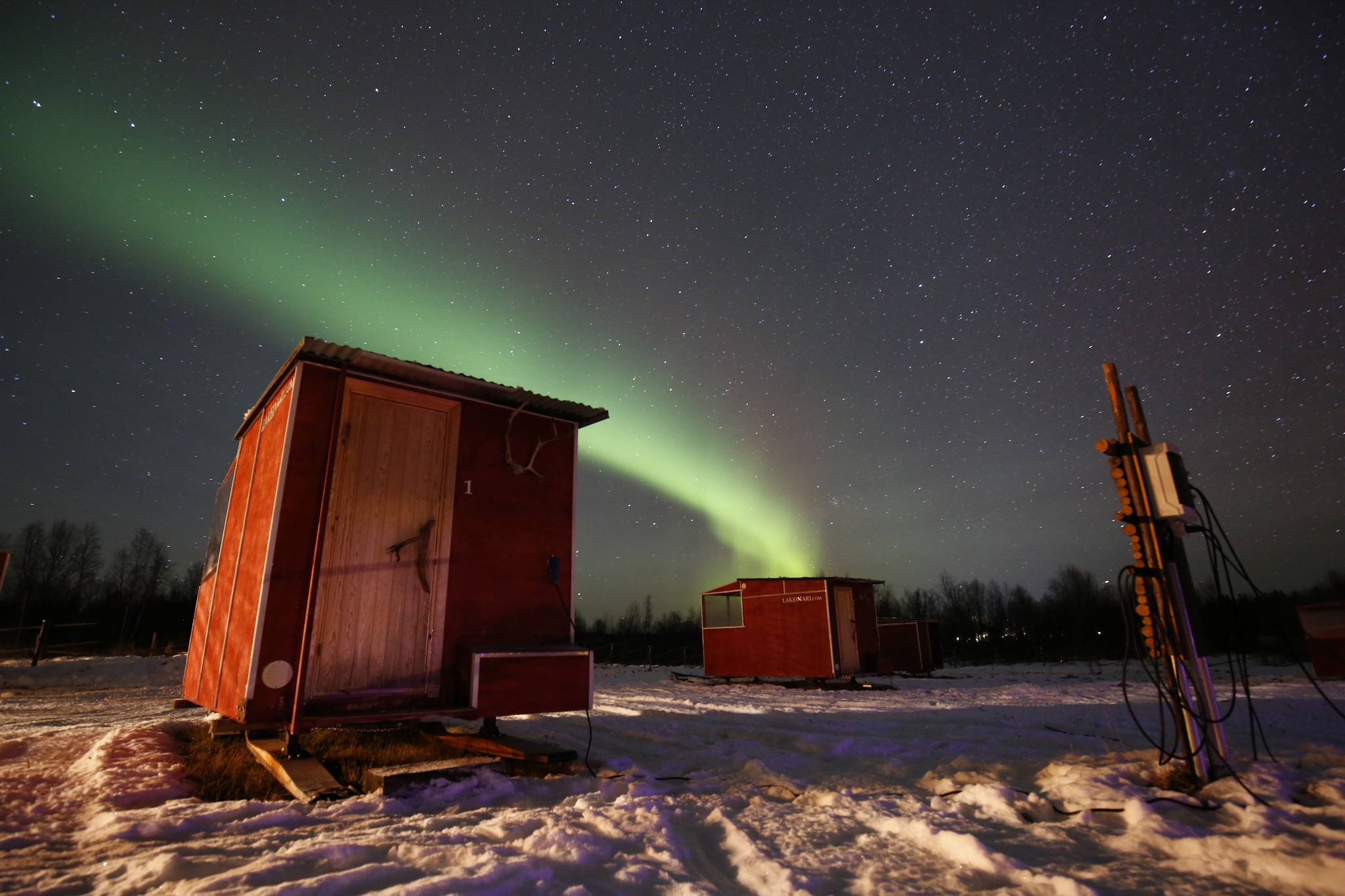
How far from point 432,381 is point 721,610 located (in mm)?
18859

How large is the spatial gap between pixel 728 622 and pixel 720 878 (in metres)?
20.5

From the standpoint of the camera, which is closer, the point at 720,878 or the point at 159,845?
the point at 720,878

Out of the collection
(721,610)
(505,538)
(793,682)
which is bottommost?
(793,682)

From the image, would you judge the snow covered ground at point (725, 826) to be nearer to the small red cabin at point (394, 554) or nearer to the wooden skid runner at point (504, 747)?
the wooden skid runner at point (504, 747)

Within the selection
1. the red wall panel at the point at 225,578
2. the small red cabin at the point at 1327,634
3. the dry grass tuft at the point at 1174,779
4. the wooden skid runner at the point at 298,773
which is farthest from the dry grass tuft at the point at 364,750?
the small red cabin at the point at 1327,634

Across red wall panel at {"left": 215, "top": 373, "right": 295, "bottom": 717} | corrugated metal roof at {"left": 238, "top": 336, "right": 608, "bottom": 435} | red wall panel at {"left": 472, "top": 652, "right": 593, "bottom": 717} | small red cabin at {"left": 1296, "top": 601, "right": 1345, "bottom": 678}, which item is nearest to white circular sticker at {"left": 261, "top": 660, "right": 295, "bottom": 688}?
red wall panel at {"left": 215, "top": 373, "right": 295, "bottom": 717}

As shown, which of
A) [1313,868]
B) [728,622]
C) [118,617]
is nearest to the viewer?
[1313,868]

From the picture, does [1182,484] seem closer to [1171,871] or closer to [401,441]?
[1171,871]

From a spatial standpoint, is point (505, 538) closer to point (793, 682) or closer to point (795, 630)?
point (793, 682)

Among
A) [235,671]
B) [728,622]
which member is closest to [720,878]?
[235,671]

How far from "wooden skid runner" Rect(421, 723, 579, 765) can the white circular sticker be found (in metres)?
1.88

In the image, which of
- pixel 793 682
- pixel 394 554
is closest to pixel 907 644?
pixel 793 682

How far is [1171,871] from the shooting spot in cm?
279

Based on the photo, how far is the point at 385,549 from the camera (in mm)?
6508
